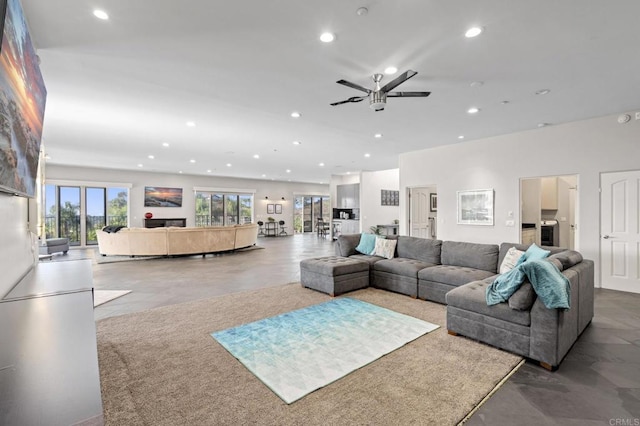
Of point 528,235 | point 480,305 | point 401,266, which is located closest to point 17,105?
point 480,305

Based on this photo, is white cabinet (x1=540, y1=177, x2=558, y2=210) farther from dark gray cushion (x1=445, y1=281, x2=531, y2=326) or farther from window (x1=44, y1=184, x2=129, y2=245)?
window (x1=44, y1=184, x2=129, y2=245)

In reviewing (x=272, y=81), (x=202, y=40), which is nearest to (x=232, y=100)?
(x=272, y=81)

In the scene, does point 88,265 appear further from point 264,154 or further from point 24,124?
point 264,154

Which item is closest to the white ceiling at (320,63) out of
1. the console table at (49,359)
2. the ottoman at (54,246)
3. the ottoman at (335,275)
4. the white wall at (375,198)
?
the console table at (49,359)

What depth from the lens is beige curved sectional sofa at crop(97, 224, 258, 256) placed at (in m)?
8.30

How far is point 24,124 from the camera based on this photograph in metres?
2.09

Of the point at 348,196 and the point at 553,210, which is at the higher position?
the point at 348,196

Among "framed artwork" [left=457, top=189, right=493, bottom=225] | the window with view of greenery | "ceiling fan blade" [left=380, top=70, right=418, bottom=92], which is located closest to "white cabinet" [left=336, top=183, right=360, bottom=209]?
the window with view of greenery

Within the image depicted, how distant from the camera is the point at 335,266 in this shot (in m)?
4.71

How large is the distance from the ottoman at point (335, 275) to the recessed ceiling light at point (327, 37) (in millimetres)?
3110

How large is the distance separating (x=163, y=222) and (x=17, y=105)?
1189cm

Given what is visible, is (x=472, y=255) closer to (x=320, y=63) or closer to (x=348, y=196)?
(x=320, y=63)

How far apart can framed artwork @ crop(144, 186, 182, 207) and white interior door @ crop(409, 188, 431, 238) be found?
10.0 m

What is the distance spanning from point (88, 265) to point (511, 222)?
7217 millimetres
